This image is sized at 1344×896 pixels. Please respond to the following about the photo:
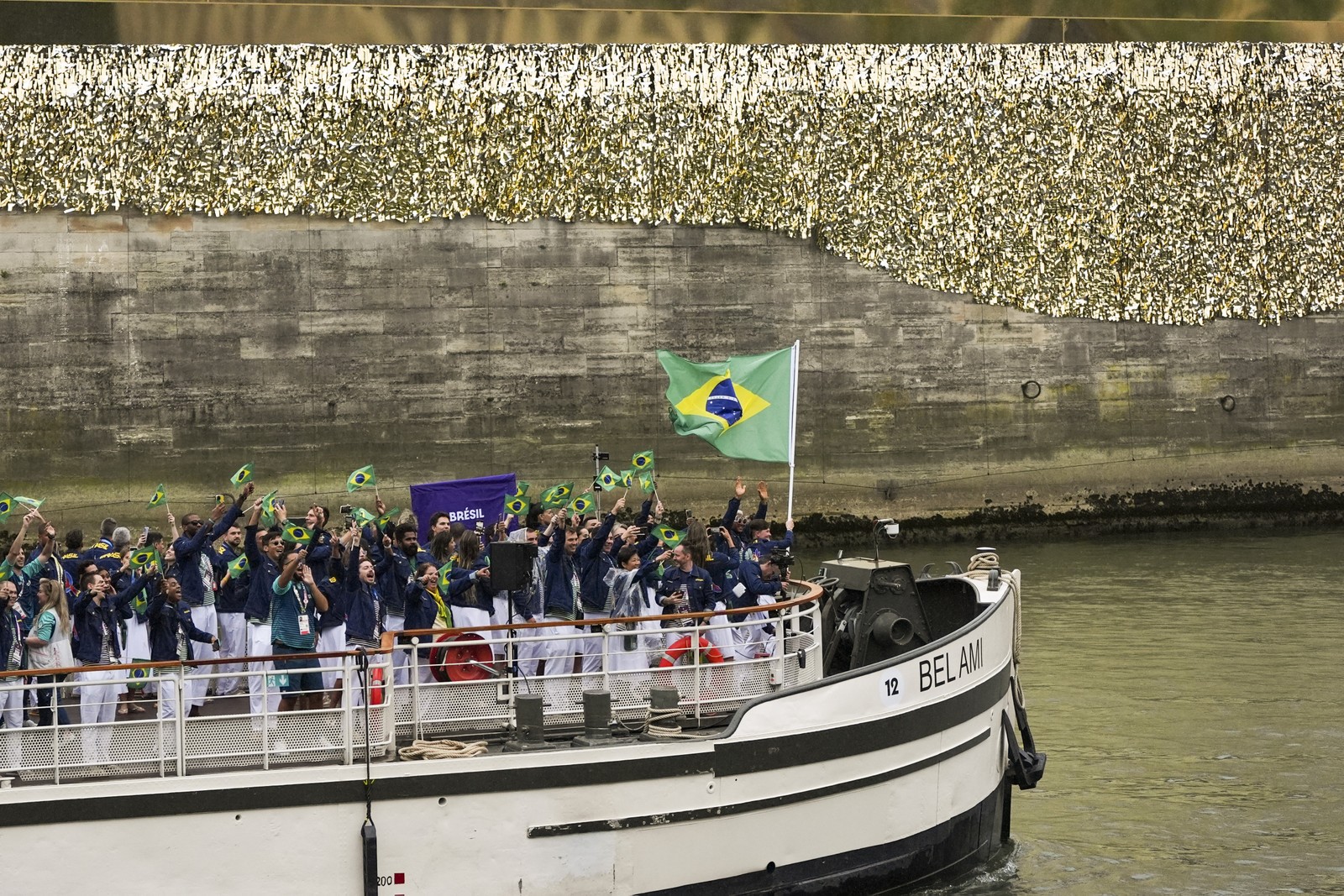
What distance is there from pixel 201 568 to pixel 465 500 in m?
4.77

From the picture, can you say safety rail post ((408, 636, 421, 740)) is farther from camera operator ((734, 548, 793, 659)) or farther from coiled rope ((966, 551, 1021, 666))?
coiled rope ((966, 551, 1021, 666))

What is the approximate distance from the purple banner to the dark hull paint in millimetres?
6511

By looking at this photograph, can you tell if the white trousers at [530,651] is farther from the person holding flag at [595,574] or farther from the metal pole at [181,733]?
the metal pole at [181,733]

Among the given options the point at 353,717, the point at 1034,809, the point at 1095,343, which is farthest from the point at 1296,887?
the point at 1095,343

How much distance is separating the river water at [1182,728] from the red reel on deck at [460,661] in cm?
326

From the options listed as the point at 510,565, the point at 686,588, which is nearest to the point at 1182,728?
the point at 686,588

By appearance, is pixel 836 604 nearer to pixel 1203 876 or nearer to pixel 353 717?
pixel 1203 876

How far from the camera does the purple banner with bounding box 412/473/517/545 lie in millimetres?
16219

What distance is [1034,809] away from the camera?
12.8 metres

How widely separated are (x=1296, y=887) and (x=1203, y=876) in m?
0.58

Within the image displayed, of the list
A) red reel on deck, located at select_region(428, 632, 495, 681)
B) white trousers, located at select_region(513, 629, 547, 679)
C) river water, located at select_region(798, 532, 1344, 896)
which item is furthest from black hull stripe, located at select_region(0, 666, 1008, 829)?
white trousers, located at select_region(513, 629, 547, 679)

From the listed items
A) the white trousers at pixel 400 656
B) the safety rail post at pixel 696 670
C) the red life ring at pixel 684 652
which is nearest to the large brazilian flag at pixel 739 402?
the red life ring at pixel 684 652

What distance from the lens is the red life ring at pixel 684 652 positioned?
10.3 meters

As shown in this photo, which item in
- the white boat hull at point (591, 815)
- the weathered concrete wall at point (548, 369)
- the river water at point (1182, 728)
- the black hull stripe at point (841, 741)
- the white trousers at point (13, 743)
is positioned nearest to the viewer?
the white boat hull at point (591, 815)
